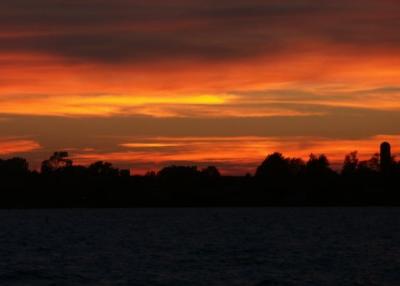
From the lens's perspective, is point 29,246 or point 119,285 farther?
point 29,246

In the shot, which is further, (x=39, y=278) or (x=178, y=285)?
(x=39, y=278)

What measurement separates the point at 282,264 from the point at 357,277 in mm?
11848

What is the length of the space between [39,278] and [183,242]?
159ft

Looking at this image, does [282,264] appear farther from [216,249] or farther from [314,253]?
[216,249]

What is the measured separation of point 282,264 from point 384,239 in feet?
136

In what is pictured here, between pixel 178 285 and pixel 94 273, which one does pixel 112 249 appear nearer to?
pixel 94 273

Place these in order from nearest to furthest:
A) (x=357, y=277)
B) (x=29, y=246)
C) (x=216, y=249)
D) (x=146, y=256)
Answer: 1. (x=357, y=277)
2. (x=146, y=256)
3. (x=216, y=249)
4. (x=29, y=246)

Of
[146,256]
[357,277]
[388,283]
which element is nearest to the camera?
Answer: [388,283]

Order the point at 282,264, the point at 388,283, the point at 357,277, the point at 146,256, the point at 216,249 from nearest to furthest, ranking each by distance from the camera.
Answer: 1. the point at 388,283
2. the point at 357,277
3. the point at 282,264
4. the point at 146,256
5. the point at 216,249

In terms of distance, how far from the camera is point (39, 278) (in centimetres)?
7450

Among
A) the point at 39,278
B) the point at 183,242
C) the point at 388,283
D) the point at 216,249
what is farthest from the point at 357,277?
the point at 183,242

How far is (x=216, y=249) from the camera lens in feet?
349

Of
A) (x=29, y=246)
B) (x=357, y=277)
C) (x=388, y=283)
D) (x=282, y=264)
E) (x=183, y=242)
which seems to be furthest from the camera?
(x=183, y=242)

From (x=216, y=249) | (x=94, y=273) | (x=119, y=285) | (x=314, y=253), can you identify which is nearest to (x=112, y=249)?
(x=216, y=249)
